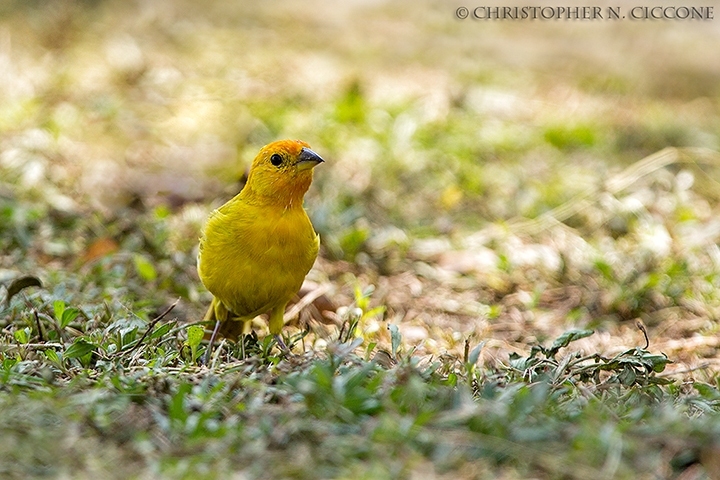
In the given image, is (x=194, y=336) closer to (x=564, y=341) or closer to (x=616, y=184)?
(x=564, y=341)

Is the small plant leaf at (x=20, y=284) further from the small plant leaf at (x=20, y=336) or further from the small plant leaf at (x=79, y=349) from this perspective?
the small plant leaf at (x=79, y=349)

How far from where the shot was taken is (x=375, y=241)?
5.62 metres

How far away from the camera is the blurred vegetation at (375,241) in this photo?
2.53 m

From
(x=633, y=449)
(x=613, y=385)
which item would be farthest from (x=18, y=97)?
(x=633, y=449)

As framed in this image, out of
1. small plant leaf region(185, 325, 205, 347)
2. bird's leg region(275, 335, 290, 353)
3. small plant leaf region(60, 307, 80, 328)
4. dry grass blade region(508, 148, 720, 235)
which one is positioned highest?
small plant leaf region(60, 307, 80, 328)

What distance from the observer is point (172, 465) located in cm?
237

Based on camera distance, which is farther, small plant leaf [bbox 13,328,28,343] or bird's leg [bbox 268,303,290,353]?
bird's leg [bbox 268,303,290,353]

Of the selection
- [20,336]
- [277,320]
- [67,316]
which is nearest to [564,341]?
[277,320]

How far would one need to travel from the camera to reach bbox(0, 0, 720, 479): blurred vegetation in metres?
2.53

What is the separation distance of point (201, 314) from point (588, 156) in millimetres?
4016

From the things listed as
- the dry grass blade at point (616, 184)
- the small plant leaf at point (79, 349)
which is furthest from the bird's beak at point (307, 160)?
the dry grass blade at point (616, 184)

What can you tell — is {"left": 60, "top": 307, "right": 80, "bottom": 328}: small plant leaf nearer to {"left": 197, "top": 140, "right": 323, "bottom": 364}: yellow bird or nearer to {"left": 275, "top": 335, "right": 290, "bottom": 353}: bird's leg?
{"left": 197, "top": 140, "right": 323, "bottom": 364}: yellow bird

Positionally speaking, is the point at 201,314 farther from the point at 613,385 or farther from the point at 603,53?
the point at 603,53

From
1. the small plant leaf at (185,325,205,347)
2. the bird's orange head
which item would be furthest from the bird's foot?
the bird's orange head
